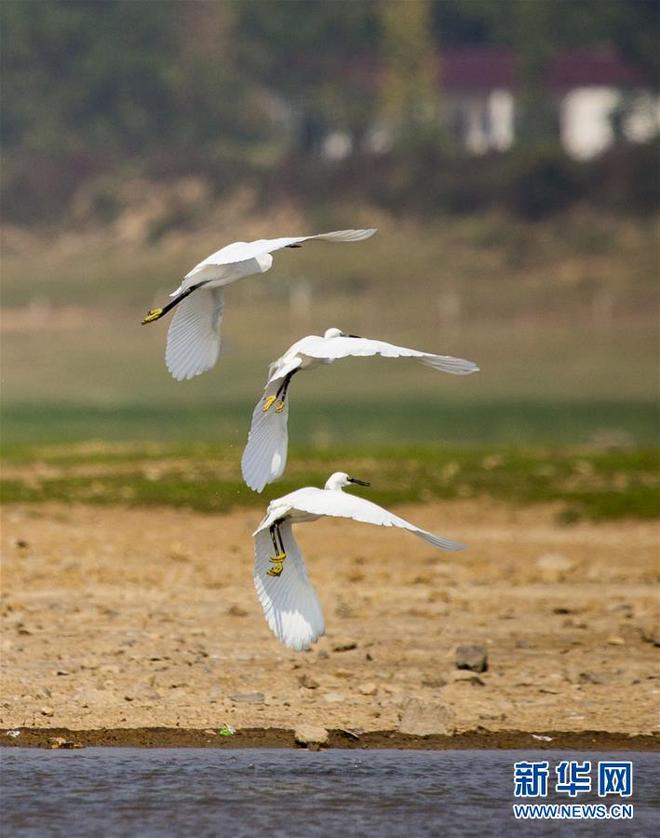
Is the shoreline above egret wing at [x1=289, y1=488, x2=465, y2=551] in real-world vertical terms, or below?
below

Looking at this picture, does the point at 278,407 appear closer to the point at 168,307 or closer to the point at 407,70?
the point at 168,307

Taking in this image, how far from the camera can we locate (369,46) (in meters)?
81.8

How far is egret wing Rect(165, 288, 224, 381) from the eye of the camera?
996cm

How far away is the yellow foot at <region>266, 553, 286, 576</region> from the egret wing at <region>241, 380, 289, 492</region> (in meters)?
0.38

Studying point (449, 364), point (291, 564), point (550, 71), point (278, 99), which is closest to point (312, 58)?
point (278, 99)

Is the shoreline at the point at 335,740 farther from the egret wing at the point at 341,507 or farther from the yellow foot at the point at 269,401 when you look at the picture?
the yellow foot at the point at 269,401

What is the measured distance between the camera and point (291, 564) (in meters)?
9.89

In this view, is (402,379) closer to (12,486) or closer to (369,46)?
(12,486)

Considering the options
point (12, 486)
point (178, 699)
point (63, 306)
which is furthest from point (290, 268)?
point (178, 699)

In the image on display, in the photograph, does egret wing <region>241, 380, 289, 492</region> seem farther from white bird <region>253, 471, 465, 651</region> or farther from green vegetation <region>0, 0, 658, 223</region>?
green vegetation <region>0, 0, 658, 223</region>

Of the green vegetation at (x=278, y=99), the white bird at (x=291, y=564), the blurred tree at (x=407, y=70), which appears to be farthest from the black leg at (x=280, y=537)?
the blurred tree at (x=407, y=70)

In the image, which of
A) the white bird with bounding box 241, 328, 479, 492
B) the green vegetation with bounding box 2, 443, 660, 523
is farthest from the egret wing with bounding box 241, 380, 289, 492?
the green vegetation with bounding box 2, 443, 660, 523

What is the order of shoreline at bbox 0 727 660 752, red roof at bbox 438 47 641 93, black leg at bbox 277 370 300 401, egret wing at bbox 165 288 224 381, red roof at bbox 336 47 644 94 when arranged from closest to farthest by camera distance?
black leg at bbox 277 370 300 401
egret wing at bbox 165 288 224 381
shoreline at bbox 0 727 660 752
red roof at bbox 336 47 644 94
red roof at bbox 438 47 641 93

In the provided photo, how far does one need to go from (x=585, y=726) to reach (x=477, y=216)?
5336 cm
